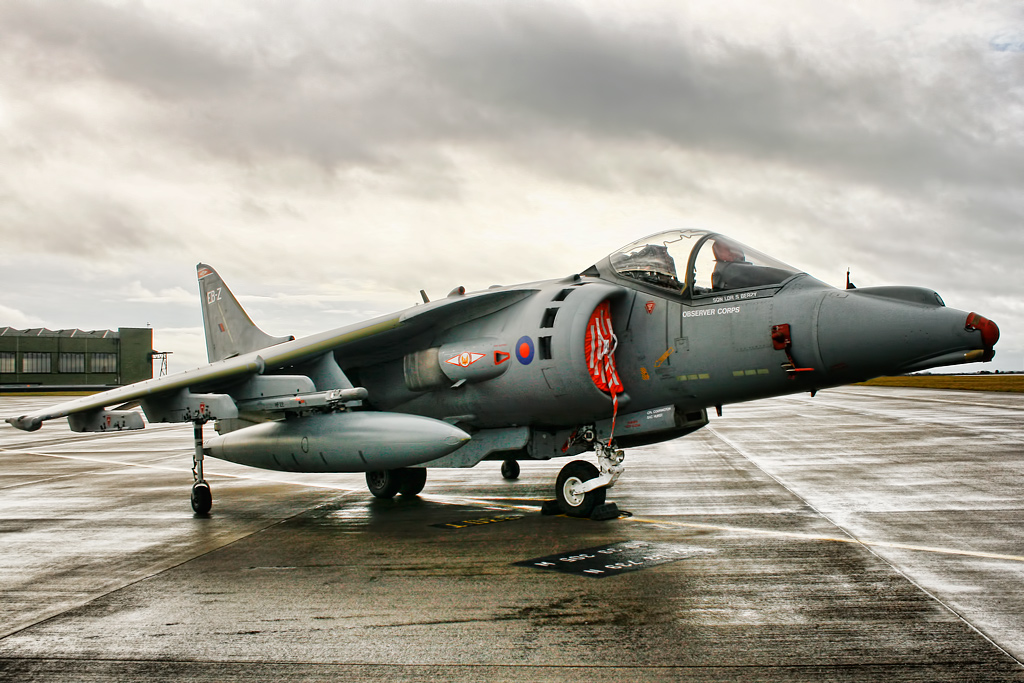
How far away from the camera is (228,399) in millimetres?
8867

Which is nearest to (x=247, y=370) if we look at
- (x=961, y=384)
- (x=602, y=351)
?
(x=602, y=351)

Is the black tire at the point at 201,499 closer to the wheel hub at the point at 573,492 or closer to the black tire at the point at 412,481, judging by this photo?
the black tire at the point at 412,481

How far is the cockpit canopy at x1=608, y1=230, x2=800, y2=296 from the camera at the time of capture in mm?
7574

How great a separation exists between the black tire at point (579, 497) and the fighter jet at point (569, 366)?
0.9 inches

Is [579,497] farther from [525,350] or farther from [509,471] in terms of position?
[509,471]

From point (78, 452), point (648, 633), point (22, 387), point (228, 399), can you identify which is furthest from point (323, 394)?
point (22, 387)

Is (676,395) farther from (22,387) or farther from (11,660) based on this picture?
(22,387)

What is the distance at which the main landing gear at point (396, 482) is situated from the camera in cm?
1061

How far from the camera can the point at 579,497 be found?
816cm

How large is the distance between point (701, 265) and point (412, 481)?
5.33 metres

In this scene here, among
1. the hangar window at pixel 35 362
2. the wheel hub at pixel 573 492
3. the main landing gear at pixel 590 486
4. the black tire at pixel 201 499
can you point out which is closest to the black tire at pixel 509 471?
the main landing gear at pixel 590 486

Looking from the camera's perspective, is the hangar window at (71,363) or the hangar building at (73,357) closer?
the hangar building at (73,357)

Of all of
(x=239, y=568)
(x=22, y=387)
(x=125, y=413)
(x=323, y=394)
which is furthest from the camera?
(x=22, y=387)

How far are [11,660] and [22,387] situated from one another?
90656 mm
